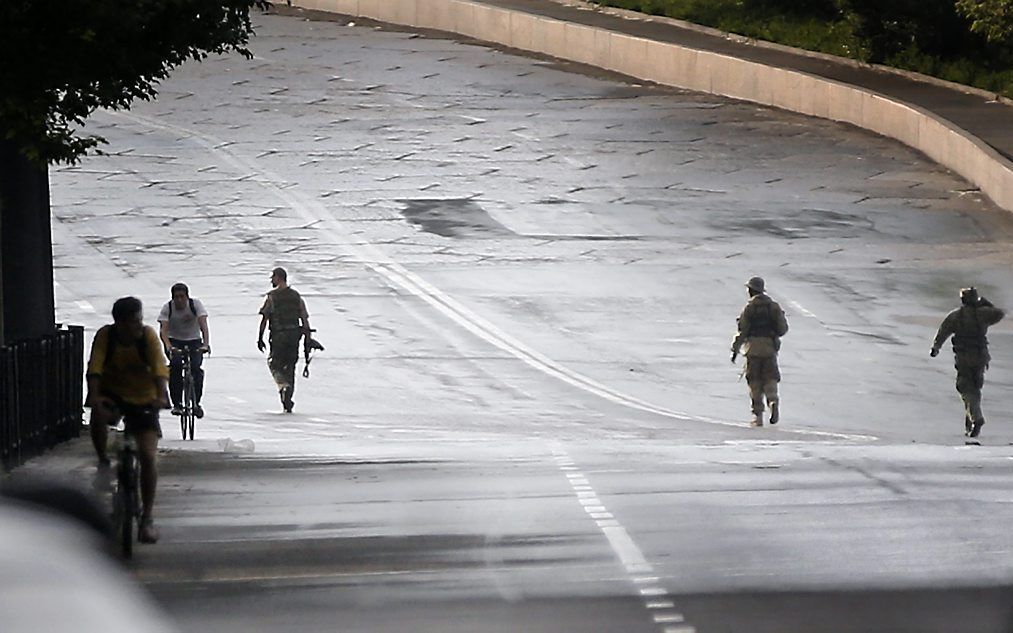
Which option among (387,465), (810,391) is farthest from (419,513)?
(810,391)

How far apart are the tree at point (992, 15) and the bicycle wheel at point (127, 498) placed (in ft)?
77.1

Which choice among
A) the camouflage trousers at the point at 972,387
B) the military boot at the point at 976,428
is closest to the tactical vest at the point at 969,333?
the camouflage trousers at the point at 972,387

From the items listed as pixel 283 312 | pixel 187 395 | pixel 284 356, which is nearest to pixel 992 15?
pixel 283 312

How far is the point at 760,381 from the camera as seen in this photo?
61.9ft

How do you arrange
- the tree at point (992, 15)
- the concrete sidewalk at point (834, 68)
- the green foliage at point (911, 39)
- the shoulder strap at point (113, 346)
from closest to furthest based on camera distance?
1. the shoulder strap at point (113, 346)
2. the tree at point (992, 15)
3. the concrete sidewalk at point (834, 68)
4. the green foliage at point (911, 39)

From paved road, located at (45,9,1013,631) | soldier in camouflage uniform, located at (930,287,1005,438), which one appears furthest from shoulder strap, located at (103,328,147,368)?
soldier in camouflage uniform, located at (930,287,1005,438)

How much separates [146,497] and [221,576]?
1001 mm

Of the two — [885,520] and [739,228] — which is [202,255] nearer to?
[739,228]

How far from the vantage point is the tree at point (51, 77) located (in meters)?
12.8

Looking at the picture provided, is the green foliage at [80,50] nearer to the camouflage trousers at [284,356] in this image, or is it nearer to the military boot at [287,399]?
the camouflage trousers at [284,356]

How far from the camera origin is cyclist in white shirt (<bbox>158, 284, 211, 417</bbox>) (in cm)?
1822

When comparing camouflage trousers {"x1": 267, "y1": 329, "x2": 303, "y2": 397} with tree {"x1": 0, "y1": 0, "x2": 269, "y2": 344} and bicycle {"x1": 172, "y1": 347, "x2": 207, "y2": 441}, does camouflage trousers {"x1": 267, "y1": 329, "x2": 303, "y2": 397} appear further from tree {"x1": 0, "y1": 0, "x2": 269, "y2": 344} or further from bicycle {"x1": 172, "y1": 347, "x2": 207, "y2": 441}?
tree {"x1": 0, "y1": 0, "x2": 269, "y2": 344}

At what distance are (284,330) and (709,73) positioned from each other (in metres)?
21.2

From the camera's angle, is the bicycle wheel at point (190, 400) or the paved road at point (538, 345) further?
the bicycle wheel at point (190, 400)
